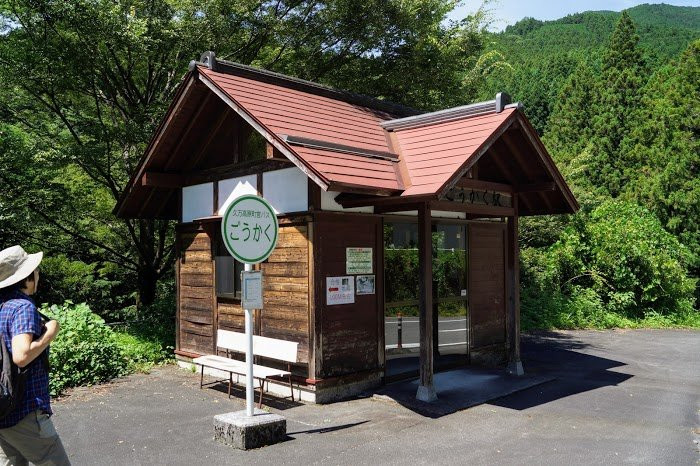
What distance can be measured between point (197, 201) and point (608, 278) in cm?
1436

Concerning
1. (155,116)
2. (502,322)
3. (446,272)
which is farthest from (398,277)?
(155,116)

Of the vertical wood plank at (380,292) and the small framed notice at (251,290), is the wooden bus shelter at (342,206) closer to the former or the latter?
the vertical wood plank at (380,292)

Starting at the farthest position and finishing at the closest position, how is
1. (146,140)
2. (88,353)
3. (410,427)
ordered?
(146,140) → (88,353) → (410,427)

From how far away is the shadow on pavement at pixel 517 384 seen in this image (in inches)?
326

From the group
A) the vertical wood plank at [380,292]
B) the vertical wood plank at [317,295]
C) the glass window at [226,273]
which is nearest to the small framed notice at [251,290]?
the vertical wood plank at [317,295]

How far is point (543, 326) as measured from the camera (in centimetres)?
1695

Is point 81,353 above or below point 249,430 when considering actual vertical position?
above

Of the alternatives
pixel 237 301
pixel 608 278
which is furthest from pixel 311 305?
pixel 608 278

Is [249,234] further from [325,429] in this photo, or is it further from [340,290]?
[325,429]

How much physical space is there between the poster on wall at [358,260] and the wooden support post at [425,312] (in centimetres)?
97

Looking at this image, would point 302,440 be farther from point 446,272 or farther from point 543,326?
point 543,326

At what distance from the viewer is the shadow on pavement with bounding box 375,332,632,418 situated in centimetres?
827

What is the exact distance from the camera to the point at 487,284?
1117cm

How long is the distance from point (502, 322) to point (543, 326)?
237 inches
